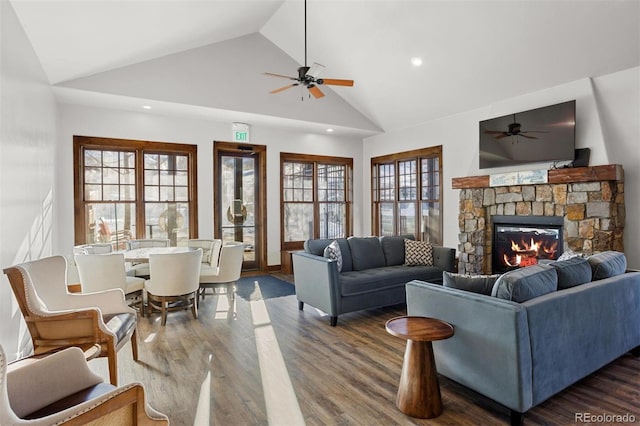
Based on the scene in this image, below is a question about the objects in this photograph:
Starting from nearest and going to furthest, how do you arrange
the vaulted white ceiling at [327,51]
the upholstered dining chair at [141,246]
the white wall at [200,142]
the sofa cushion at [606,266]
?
the sofa cushion at [606,266] → the vaulted white ceiling at [327,51] → the upholstered dining chair at [141,246] → the white wall at [200,142]

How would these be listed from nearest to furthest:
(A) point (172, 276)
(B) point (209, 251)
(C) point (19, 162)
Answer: (C) point (19, 162), (A) point (172, 276), (B) point (209, 251)

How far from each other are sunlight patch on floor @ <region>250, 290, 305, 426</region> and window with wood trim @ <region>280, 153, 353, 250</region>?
3.83 m

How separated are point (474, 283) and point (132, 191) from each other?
5792 millimetres

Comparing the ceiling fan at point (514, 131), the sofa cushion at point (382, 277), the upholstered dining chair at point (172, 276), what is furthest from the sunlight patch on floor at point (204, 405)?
the ceiling fan at point (514, 131)

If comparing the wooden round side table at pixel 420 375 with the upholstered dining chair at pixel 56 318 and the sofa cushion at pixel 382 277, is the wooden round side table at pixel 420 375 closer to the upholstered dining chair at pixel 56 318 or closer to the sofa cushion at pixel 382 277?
the sofa cushion at pixel 382 277

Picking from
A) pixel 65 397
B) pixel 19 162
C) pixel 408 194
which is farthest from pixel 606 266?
pixel 19 162

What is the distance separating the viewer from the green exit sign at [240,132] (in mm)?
7094

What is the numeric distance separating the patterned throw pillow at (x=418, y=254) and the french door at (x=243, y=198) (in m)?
3.30

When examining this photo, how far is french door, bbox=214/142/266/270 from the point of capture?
726 cm

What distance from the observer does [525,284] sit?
2461 millimetres

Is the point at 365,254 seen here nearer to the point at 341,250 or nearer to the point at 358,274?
the point at 341,250

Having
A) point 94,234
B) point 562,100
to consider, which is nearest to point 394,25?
point 562,100

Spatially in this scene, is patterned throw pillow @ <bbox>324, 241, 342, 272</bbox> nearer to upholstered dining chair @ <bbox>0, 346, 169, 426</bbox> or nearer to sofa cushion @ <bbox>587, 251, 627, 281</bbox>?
sofa cushion @ <bbox>587, 251, 627, 281</bbox>

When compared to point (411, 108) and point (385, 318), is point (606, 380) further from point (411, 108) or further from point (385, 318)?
point (411, 108)
